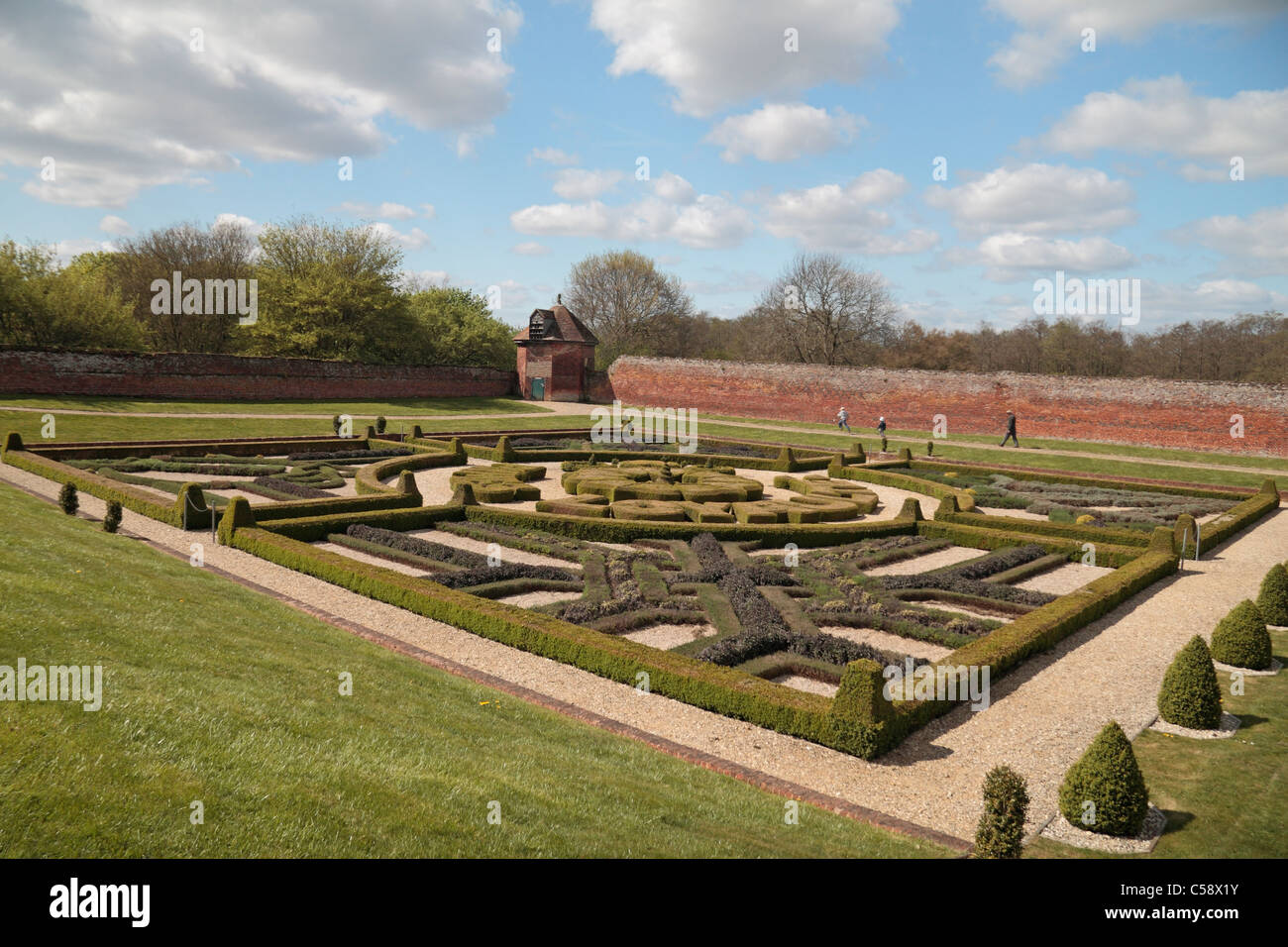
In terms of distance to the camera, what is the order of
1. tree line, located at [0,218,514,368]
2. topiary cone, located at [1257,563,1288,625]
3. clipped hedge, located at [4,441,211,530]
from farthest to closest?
tree line, located at [0,218,514,368]
clipped hedge, located at [4,441,211,530]
topiary cone, located at [1257,563,1288,625]

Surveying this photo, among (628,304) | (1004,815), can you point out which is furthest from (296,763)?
(628,304)

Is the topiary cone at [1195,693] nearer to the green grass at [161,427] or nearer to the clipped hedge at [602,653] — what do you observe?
the clipped hedge at [602,653]

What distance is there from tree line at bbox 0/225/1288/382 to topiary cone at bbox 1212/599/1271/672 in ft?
117

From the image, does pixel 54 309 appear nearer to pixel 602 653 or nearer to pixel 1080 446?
pixel 602 653

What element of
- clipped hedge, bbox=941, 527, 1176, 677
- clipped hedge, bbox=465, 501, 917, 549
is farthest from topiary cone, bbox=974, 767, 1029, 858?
clipped hedge, bbox=465, 501, 917, 549

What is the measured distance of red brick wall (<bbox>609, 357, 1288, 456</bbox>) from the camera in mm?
29828

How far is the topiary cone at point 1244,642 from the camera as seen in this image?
357 inches

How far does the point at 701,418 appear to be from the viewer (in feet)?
134

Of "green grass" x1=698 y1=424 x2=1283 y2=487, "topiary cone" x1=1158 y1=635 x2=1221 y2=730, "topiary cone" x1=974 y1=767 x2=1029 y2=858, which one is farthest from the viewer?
"green grass" x1=698 y1=424 x2=1283 y2=487

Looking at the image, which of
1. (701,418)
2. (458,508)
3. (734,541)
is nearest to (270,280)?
(701,418)

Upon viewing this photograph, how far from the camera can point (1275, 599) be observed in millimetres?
10859

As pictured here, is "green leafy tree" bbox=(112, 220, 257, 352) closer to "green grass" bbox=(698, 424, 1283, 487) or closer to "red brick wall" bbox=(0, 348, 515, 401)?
"red brick wall" bbox=(0, 348, 515, 401)

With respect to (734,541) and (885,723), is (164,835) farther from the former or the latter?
(734,541)

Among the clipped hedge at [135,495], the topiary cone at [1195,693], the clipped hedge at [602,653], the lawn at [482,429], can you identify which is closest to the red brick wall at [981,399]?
the lawn at [482,429]
